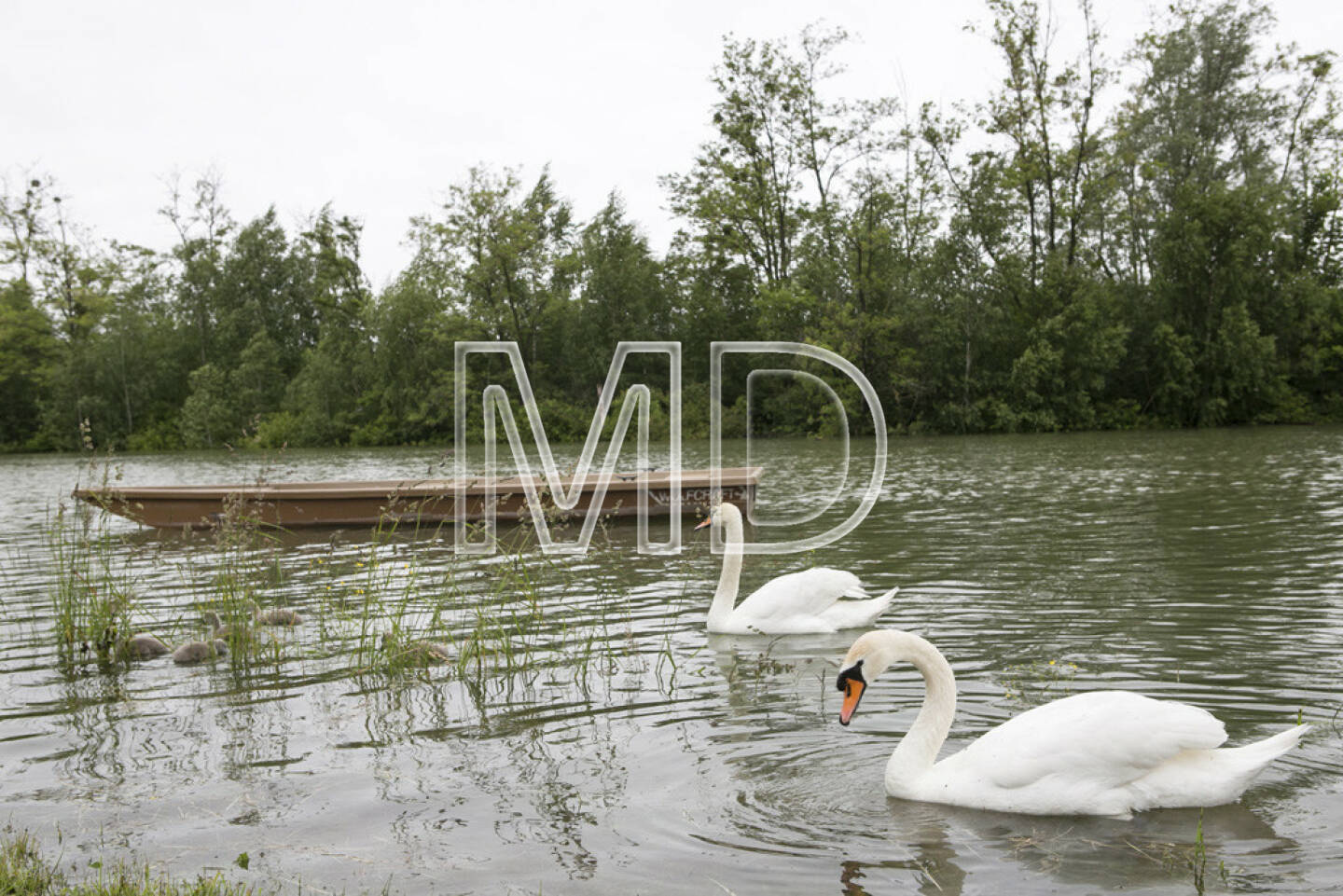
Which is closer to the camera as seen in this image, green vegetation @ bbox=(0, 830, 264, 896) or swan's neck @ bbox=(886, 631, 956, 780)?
green vegetation @ bbox=(0, 830, 264, 896)

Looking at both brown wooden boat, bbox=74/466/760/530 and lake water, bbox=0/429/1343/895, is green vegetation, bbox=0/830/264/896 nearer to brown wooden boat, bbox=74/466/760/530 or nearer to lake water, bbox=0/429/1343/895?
lake water, bbox=0/429/1343/895

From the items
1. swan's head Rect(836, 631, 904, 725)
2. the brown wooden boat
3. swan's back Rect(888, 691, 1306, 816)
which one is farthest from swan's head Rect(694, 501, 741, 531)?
the brown wooden boat

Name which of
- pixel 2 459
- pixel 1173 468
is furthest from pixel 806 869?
pixel 2 459

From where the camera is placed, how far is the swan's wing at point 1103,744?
4.79 m

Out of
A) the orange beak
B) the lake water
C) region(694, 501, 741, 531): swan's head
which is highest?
region(694, 501, 741, 531): swan's head

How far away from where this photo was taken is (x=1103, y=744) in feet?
15.7

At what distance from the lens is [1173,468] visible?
22.4m

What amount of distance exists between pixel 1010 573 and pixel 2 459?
1861 inches

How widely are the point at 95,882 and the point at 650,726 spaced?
2995 mm

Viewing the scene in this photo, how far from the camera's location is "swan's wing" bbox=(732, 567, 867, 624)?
8.83 meters

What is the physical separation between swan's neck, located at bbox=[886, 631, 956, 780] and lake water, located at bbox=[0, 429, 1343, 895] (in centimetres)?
18

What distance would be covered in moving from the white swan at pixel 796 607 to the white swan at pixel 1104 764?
12.2ft

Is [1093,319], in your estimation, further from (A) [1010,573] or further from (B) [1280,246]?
(A) [1010,573]

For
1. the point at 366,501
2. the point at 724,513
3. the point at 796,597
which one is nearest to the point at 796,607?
the point at 796,597
